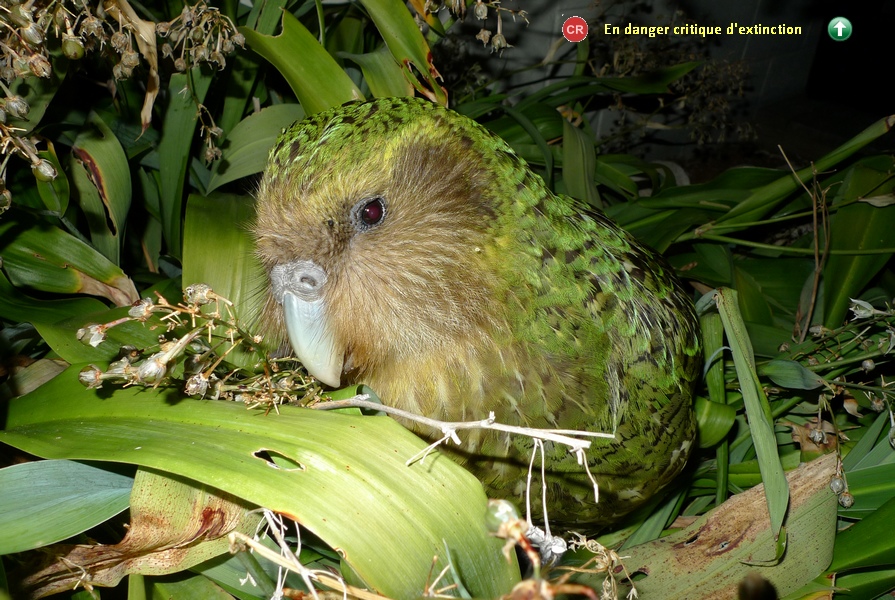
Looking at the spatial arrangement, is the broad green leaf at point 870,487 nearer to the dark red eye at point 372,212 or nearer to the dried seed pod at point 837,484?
the dried seed pod at point 837,484

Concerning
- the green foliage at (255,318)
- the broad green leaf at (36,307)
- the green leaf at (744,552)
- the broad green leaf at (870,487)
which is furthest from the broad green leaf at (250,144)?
the broad green leaf at (870,487)

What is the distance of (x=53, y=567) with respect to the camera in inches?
26.6

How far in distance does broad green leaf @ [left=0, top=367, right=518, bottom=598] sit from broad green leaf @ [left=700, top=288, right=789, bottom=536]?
408 millimetres

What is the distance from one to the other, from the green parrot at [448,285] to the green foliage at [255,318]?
10 cm

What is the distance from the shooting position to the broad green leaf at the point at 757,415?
79 cm

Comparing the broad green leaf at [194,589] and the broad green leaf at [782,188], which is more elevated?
the broad green leaf at [782,188]

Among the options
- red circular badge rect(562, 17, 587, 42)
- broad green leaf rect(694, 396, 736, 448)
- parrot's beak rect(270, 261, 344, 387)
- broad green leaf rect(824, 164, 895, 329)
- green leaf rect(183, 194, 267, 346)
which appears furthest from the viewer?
red circular badge rect(562, 17, 587, 42)

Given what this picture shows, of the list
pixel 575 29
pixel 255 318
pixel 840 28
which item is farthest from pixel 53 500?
pixel 840 28

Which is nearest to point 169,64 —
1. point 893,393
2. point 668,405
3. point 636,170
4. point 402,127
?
point 402,127

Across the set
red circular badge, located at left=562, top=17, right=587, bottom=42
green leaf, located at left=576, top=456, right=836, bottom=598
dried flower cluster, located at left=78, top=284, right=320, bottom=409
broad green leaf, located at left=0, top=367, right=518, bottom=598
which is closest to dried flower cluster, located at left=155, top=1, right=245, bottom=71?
dried flower cluster, located at left=78, top=284, right=320, bottom=409

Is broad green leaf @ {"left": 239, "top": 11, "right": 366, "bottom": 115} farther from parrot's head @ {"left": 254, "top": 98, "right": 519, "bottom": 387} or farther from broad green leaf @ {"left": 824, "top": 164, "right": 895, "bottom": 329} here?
broad green leaf @ {"left": 824, "top": 164, "right": 895, "bottom": 329}

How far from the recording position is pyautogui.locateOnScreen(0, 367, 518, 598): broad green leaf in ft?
1.72

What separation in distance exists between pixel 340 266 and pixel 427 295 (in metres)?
0.11

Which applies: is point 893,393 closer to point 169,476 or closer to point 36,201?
point 169,476
